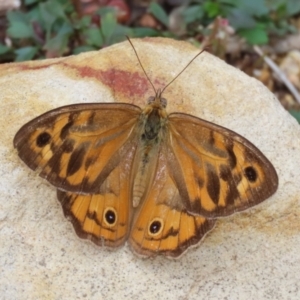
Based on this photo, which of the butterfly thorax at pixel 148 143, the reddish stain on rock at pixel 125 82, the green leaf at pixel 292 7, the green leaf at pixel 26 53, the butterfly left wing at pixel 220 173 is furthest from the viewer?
the green leaf at pixel 292 7

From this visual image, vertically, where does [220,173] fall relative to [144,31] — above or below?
above

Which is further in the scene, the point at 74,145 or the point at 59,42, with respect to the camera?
the point at 59,42

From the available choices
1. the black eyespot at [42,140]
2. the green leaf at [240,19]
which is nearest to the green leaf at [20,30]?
the green leaf at [240,19]

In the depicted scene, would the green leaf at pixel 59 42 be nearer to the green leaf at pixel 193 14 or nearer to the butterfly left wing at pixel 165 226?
the green leaf at pixel 193 14

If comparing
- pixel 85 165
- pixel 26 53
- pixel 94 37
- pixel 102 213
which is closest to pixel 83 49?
pixel 94 37

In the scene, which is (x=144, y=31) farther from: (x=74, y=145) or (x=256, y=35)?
(x=74, y=145)

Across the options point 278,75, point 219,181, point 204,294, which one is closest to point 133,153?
point 219,181

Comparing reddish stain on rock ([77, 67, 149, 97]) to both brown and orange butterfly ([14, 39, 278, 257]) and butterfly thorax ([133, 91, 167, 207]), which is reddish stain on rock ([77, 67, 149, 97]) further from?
brown and orange butterfly ([14, 39, 278, 257])

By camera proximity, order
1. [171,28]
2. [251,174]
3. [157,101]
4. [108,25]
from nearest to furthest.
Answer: [251,174]
[157,101]
[108,25]
[171,28]
